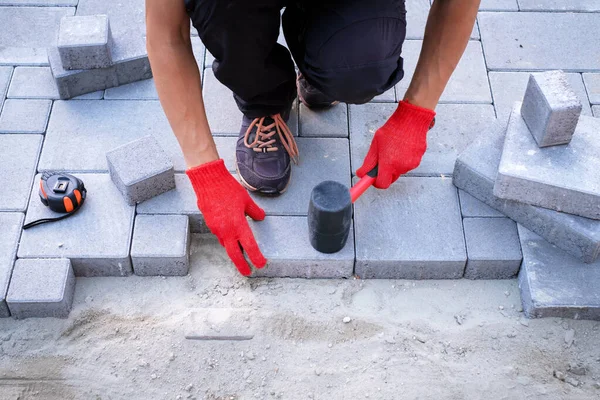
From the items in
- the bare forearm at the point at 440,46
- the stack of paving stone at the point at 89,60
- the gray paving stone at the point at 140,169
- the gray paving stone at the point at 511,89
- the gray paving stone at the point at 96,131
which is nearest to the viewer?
the bare forearm at the point at 440,46

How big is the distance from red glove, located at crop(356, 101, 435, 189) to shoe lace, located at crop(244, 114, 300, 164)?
406 mm

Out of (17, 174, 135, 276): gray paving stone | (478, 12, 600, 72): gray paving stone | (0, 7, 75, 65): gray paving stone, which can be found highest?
(478, 12, 600, 72): gray paving stone

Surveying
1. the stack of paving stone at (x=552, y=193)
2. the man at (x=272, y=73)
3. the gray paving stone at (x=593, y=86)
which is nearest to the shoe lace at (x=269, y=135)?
the man at (x=272, y=73)

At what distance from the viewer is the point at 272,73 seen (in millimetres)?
2990

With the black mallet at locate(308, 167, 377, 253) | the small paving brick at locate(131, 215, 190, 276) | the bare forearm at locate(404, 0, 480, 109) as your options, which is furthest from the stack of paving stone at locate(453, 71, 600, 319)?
the small paving brick at locate(131, 215, 190, 276)

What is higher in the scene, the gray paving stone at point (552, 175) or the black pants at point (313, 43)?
the black pants at point (313, 43)

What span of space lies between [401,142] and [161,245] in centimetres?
110

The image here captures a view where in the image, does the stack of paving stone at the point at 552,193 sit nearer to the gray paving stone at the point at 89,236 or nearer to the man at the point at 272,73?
the man at the point at 272,73

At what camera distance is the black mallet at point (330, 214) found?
281cm

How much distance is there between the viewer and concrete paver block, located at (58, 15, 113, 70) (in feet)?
11.3

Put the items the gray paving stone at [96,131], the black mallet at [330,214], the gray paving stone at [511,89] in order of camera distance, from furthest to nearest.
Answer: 1. the gray paving stone at [511,89]
2. the gray paving stone at [96,131]
3. the black mallet at [330,214]

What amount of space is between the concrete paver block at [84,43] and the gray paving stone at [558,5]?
7.35ft

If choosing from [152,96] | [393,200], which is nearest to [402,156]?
[393,200]

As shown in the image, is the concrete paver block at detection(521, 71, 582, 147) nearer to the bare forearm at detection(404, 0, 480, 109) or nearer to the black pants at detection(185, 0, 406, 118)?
the bare forearm at detection(404, 0, 480, 109)
